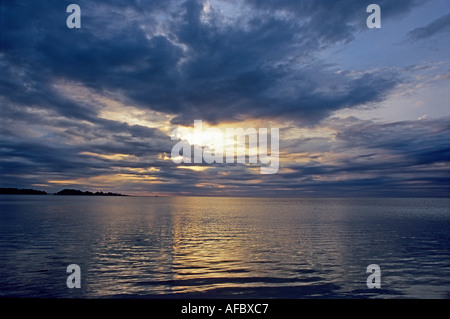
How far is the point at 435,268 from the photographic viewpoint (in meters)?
28.4

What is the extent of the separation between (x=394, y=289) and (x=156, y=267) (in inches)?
796

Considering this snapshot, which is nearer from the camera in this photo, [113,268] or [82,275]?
[82,275]

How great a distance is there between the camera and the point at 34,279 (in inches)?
923

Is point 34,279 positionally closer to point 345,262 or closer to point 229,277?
point 229,277

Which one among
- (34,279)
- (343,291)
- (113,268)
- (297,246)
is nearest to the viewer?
(343,291)
